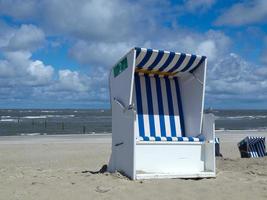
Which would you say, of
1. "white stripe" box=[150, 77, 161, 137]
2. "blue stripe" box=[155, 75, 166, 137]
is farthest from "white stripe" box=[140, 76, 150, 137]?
"blue stripe" box=[155, 75, 166, 137]

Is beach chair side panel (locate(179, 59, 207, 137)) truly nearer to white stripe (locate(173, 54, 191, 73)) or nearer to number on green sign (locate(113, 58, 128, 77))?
white stripe (locate(173, 54, 191, 73))

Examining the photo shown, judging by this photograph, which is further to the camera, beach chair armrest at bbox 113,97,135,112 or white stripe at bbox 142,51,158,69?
white stripe at bbox 142,51,158,69

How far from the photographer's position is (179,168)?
6.85 meters

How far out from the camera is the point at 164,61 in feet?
23.0

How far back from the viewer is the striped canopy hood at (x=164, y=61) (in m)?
6.76

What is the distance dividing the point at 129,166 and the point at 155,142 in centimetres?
58

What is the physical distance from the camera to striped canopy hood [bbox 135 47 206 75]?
6.76 metres

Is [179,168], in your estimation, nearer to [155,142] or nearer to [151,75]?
[155,142]

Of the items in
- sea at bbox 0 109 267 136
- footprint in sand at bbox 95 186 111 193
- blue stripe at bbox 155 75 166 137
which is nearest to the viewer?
footprint in sand at bbox 95 186 111 193

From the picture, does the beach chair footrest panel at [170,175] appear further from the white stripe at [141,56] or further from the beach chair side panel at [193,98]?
the white stripe at [141,56]

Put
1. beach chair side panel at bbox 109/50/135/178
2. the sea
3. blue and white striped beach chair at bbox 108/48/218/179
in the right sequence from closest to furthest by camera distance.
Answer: beach chair side panel at bbox 109/50/135/178, blue and white striped beach chair at bbox 108/48/218/179, the sea

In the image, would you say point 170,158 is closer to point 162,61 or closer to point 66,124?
point 162,61

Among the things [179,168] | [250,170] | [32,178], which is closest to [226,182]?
[179,168]

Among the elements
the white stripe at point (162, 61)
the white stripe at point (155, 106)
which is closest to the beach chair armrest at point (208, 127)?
the white stripe at point (155, 106)
